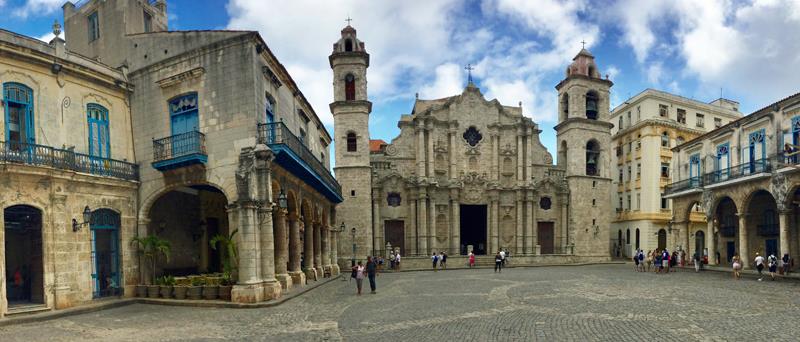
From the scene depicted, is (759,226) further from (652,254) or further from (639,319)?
(639,319)

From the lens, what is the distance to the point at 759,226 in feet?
93.1

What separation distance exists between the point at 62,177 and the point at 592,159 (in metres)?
37.1

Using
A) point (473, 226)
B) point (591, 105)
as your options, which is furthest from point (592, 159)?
point (473, 226)

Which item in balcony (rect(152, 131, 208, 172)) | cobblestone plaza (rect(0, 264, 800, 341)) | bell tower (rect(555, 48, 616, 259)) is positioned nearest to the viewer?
cobblestone plaza (rect(0, 264, 800, 341))

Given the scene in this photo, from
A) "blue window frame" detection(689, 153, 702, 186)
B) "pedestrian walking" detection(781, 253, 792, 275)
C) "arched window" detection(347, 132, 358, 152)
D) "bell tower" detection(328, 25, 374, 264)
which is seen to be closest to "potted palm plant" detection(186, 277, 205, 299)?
"bell tower" detection(328, 25, 374, 264)

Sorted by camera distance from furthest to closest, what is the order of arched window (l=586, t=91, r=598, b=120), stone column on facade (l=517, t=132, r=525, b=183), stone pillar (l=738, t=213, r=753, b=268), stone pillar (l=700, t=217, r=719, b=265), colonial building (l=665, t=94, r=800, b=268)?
1. arched window (l=586, t=91, r=598, b=120)
2. stone column on facade (l=517, t=132, r=525, b=183)
3. stone pillar (l=700, t=217, r=719, b=265)
4. stone pillar (l=738, t=213, r=753, b=268)
5. colonial building (l=665, t=94, r=800, b=268)

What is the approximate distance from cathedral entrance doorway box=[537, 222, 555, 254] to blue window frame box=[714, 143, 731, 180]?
42.7 ft

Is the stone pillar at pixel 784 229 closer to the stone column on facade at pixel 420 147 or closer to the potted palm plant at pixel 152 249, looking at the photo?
the stone column on facade at pixel 420 147

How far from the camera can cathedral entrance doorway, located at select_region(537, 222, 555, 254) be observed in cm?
3919

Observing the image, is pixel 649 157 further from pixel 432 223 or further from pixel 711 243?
pixel 432 223

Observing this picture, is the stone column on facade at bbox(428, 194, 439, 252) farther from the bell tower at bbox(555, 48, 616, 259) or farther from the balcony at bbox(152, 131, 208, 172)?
the balcony at bbox(152, 131, 208, 172)

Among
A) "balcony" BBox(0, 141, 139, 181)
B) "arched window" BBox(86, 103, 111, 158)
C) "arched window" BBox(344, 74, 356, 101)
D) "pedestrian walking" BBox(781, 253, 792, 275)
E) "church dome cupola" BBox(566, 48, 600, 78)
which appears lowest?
"pedestrian walking" BBox(781, 253, 792, 275)

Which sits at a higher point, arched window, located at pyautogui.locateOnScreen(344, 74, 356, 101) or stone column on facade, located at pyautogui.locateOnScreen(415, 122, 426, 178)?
arched window, located at pyautogui.locateOnScreen(344, 74, 356, 101)

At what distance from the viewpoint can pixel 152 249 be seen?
16.5 metres
